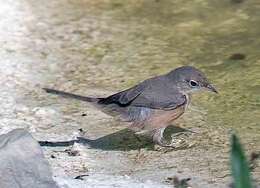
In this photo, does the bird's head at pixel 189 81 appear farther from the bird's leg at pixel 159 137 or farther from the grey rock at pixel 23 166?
the grey rock at pixel 23 166

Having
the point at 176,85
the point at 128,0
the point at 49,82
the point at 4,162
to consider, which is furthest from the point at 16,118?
the point at 128,0

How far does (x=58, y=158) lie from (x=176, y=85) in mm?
1022

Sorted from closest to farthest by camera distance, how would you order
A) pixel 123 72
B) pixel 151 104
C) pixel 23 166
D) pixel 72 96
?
pixel 23 166
pixel 151 104
pixel 72 96
pixel 123 72

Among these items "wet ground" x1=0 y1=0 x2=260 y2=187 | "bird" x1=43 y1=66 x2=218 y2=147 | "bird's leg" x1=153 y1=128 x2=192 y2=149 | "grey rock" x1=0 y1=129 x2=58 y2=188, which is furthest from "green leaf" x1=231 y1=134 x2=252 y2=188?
"bird's leg" x1=153 y1=128 x2=192 y2=149

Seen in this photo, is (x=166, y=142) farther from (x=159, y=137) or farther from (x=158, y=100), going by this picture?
(x=158, y=100)

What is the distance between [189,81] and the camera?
6.13 meters

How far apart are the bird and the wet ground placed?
0.19 meters

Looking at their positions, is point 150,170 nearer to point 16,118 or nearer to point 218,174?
point 218,174

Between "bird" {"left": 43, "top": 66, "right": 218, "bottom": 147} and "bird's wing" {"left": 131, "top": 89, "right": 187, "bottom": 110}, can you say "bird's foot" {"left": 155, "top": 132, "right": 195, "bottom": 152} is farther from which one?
"bird's wing" {"left": 131, "top": 89, "right": 187, "bottom": 110}

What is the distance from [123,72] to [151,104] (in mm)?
1224

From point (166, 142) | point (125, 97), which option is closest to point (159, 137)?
point (166, 142)

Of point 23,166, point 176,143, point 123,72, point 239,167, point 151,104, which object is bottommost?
point 176,143

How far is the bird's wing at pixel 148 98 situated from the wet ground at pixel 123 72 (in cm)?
32

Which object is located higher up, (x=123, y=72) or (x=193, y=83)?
(x=193, y=83)
